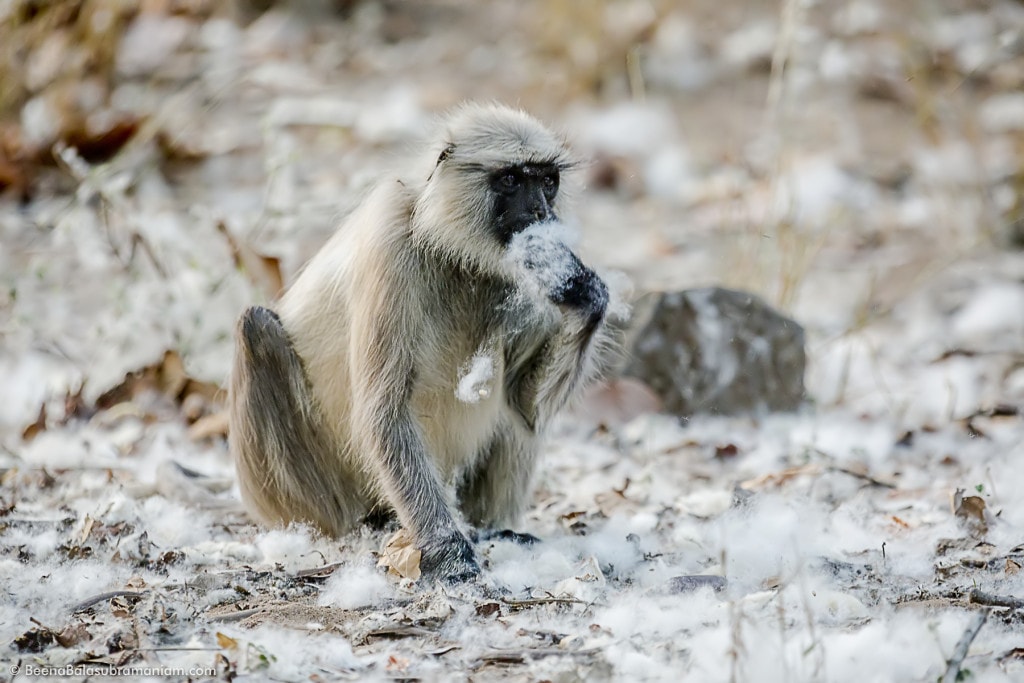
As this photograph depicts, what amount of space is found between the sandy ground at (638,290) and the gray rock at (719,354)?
159mm

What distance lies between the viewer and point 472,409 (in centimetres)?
418

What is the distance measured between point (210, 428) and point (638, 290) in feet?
8.00

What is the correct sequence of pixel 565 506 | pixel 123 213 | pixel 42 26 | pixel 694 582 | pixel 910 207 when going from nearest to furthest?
pixel 694 582 → pixel 565 506 → pixel 123 213 → pixel 42 26 → pixel 910 207

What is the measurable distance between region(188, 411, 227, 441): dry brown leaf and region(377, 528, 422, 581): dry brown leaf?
1596 millimetres

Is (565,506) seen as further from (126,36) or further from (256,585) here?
(126,36)

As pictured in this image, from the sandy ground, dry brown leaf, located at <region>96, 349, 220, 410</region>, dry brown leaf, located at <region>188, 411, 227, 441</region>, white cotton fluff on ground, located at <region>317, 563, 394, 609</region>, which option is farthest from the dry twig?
dry brown leaf, located at <region>96, 349, 220, 410</region>

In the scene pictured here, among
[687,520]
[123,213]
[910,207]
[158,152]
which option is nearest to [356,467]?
[687,520]

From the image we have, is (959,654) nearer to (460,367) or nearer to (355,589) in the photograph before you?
(355,589)

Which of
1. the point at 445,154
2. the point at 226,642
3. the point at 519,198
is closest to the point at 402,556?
the point at 226,642

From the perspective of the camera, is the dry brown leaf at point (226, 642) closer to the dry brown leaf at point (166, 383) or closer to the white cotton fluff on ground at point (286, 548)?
the white cotton fluff on ground at point (286, 548)

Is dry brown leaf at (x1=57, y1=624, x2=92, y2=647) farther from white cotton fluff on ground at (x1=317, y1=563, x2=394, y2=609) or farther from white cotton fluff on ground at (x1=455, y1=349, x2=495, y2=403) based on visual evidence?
white cotton fluff on ground at (x1=455, y1=349, x2=495, y2=403)

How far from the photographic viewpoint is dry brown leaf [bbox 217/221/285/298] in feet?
18.3

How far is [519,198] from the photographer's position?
402cm

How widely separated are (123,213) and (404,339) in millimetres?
2080
